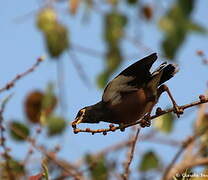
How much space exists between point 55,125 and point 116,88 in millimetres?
1129

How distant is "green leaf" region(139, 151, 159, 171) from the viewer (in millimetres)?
3164

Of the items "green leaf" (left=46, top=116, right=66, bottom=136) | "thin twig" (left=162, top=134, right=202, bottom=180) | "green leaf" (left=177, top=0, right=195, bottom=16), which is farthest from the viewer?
"green leaf" (left=177, top=0, right=195, bottom=16)

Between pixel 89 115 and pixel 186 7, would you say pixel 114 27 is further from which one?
pixel 89 115

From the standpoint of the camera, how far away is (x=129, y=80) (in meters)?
2.21

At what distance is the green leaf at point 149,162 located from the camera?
3164 mm

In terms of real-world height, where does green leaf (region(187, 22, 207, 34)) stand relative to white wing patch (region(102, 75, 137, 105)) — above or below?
above

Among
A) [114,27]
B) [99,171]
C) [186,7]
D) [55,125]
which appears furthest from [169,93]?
[114,27]

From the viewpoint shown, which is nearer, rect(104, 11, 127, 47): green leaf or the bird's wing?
the bird's wing

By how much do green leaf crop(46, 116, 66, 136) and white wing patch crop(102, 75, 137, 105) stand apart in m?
1.03

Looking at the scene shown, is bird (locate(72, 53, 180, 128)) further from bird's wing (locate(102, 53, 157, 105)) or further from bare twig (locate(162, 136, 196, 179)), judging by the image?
bare twig (locate(162, 136, 196, 179))

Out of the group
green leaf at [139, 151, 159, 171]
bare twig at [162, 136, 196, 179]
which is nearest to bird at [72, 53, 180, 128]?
bare twig at [162, 136, 196, 179]

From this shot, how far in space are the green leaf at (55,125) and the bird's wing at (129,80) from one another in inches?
40.1

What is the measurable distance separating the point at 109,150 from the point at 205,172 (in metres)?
1.47

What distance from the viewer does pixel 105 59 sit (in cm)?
419
